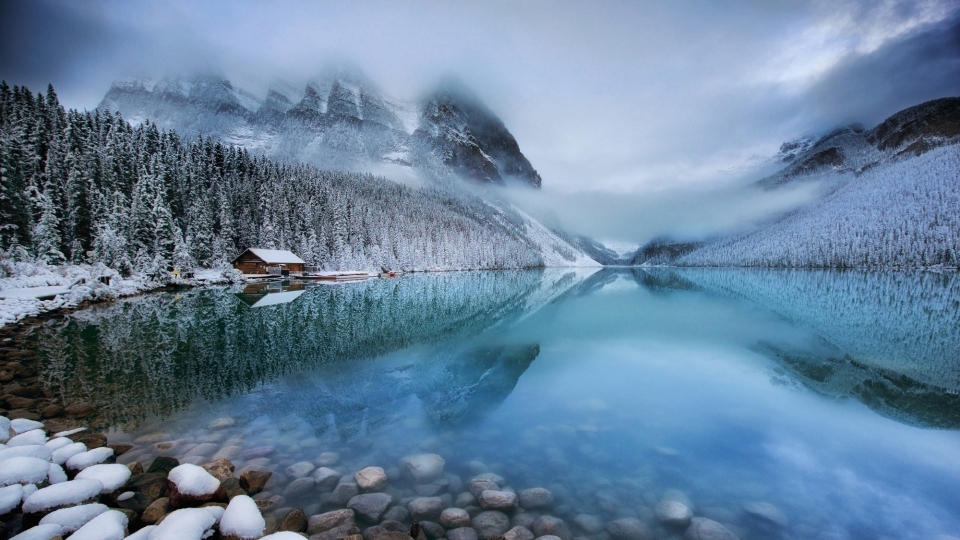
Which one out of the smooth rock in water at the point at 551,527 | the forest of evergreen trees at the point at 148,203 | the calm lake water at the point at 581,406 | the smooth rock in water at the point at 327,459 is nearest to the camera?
the smooth rock in water at the point at 551,527

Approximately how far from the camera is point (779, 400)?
13.7 metres

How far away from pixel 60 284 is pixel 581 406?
147ft

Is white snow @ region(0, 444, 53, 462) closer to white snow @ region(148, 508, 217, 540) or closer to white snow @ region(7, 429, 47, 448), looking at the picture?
white snow @ region(7, 429, 47, 448)

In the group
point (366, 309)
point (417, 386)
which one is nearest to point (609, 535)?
point (417, 386)

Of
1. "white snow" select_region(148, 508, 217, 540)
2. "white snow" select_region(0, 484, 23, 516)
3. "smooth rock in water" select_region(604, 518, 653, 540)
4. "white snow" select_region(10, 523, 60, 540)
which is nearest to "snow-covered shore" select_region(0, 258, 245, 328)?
"white snow" select_region(0, 484, 23, 516)

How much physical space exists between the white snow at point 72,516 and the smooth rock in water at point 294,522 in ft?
8.25

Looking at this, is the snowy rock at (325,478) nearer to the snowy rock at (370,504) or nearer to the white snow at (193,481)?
the snowy rock at (370,504)

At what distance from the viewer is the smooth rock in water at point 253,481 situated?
7102mm

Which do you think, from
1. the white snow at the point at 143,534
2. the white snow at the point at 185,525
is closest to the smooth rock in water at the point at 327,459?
the white snow at the point at 185,525

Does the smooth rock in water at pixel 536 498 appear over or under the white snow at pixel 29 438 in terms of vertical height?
under

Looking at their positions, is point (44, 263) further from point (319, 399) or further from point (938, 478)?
point (938, 478)

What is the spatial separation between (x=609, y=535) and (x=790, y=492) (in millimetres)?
4629

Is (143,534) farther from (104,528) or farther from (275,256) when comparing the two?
(275,256)

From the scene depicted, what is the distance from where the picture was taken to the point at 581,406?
42.4 ft
